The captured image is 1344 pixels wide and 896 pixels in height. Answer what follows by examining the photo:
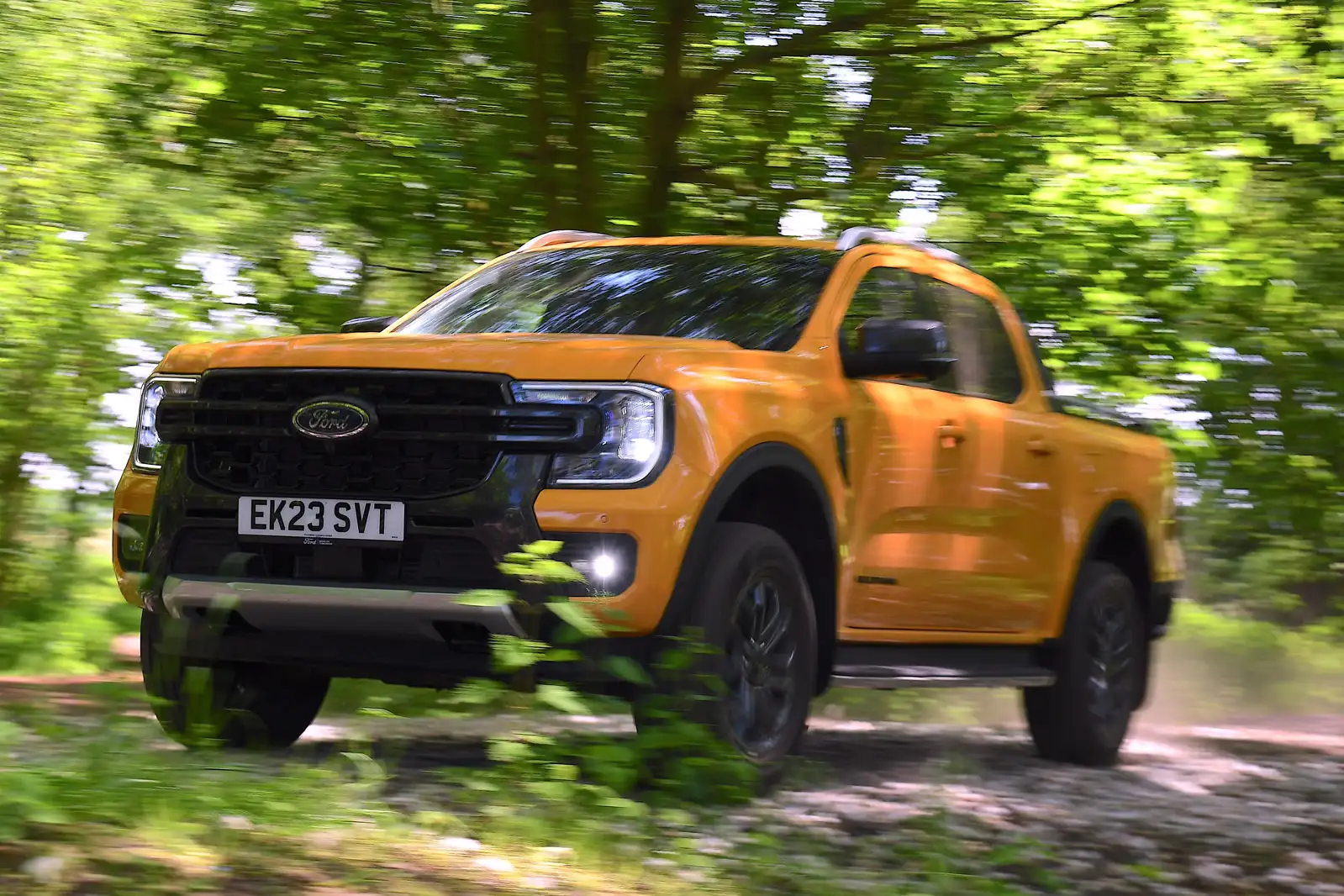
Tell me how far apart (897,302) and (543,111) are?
2.76 m

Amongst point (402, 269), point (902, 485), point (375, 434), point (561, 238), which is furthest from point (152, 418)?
point (402, 269)

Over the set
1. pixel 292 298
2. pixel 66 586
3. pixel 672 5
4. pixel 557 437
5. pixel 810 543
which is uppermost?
pixel 672 5

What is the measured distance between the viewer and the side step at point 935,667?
6184mm

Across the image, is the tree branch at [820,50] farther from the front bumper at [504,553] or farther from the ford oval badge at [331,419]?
the front bumper at [504,553]

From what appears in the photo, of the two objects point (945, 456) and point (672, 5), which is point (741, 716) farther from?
point (672, 5)

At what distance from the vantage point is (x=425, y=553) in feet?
16.8

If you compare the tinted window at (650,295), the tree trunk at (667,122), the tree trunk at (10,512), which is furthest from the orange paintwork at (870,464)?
the tree trunk at (10,512)

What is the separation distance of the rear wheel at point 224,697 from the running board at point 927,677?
1.76 metres

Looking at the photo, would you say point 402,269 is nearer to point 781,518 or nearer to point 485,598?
point 781,518

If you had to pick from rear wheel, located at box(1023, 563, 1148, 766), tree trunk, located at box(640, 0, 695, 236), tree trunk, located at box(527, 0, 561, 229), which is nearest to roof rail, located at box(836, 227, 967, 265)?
rear wheel, located at box(1023, 563, 1148, 766)

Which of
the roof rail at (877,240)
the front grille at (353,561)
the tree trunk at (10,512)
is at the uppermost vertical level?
the roof rail at (877,240)

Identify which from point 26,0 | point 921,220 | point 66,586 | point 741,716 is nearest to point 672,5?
point 921,220

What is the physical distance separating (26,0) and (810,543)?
6249mm

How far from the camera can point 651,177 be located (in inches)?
363
